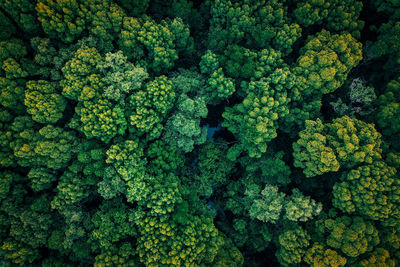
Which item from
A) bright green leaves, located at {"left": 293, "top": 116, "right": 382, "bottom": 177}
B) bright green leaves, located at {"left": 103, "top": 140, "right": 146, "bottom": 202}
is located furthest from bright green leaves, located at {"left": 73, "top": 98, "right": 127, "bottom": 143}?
bright green leaves, located at {"left": 293, "top": 116, "right": 382, "bottom": 177}

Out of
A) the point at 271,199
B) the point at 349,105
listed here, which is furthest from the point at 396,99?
the point at 271,199

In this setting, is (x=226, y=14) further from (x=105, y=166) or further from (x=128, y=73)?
(x=105, y=166)

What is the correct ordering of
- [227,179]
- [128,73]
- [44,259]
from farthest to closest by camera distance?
[227,179] < [44,259] < [128,73]

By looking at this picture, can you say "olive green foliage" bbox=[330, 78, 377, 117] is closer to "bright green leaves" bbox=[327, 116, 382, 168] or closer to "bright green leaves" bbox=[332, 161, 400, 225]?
"bright green leaves" bbox=[327, 116, 382, 168]

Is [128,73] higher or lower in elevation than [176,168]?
higher

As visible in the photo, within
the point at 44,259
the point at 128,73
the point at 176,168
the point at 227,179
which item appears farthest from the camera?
the point at 227,179

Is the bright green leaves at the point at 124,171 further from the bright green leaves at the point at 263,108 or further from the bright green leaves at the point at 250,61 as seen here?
the bright green leaves at the point at 250,61

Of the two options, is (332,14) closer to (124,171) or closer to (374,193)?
(374,193)
